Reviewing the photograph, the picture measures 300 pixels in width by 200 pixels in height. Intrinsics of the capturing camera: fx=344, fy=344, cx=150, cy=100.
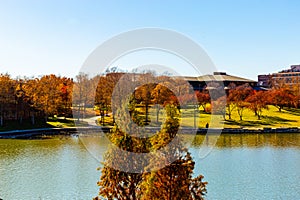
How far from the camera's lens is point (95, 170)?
14.9m

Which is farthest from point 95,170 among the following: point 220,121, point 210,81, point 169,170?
point 210,81

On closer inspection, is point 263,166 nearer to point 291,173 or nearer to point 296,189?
point 291,173

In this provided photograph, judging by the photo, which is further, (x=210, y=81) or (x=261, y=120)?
(x=210, y=81)

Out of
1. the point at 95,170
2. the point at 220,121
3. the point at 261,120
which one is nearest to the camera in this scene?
the point at 95,170

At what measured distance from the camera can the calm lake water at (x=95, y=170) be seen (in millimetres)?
11820

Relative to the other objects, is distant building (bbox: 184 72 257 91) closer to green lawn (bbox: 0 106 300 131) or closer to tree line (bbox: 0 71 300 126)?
green lawn (bbox: 0 106 300 131)

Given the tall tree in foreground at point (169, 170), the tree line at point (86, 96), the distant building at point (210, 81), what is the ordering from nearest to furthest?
the tall tree in foreground at point (169, 170), the tree line at point (86, 96), the distant building at point (210, 81)

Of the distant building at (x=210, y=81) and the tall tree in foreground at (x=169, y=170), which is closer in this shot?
the tall tree in foreground at (x=169, y=170)

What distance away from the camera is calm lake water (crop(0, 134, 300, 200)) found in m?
11.8

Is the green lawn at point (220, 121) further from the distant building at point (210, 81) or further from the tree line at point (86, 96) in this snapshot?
the distant building at point (210, 81)

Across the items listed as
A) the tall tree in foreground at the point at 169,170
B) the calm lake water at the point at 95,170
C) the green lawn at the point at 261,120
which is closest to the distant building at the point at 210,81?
the green lawn at the point at 261,120

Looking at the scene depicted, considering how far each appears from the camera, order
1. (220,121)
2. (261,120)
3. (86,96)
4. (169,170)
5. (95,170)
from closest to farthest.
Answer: (169,170) < (95,170) < (86,96) < (220,121) < (261,120)

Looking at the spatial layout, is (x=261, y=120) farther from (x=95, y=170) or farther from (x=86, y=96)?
(x=95, y=170)

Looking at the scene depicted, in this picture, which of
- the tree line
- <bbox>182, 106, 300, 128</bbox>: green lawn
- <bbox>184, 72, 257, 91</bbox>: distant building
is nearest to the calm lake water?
the tree line
